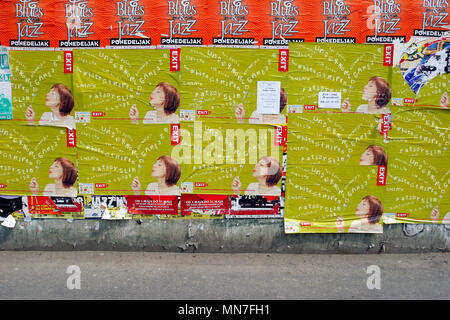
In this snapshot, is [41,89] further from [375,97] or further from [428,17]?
[428,17]

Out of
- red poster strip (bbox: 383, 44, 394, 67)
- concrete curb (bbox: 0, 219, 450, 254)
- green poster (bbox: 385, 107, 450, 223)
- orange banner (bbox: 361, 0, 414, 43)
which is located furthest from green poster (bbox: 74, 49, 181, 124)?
green poster (bbox: 385, 107, 450, 223)

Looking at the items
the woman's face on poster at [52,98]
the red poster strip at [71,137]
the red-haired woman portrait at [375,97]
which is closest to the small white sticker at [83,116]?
the red poster strip at [71,137]

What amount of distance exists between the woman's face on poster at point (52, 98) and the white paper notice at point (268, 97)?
8.97 ft

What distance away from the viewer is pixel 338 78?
A: 5.25m

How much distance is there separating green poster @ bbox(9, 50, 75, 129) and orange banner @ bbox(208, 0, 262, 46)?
82.3 inches

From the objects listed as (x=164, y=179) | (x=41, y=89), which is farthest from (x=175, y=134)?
(x=41, y=89)

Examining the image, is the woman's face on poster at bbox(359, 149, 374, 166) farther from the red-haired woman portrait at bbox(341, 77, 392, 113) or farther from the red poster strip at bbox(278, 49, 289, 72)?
the red poster strip at bbox(278, 49, 289, 72)

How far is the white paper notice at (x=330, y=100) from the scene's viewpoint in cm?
526

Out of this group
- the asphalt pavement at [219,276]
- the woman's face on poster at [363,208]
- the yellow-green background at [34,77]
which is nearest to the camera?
the asphalt pavement at [219,276]

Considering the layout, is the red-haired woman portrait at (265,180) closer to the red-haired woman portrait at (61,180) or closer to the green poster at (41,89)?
the red-haired woman portrait at (61,180)

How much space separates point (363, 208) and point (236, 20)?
311cm

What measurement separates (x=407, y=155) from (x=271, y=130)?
191 cm

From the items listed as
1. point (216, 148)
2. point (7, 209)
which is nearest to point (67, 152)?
point (7, 209)

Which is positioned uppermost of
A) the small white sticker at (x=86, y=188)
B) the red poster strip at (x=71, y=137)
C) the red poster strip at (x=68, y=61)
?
the red poster strip at (x=68, y=61)
